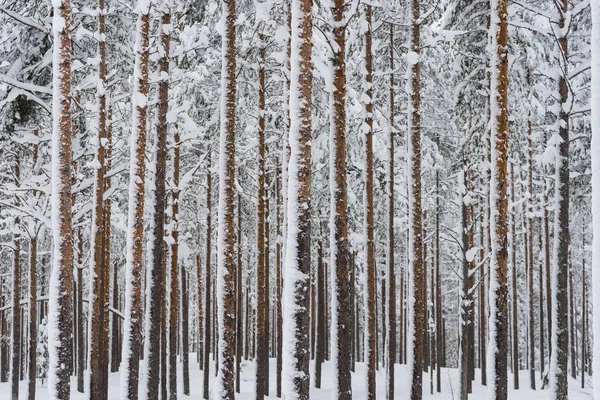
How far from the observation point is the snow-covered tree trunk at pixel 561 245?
13359 millimetres

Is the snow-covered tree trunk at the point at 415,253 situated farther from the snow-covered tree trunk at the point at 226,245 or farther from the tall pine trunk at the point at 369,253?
the snow-covered tree trunk at the point at 226,245

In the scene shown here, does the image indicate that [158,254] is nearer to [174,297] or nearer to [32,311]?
[174,297]

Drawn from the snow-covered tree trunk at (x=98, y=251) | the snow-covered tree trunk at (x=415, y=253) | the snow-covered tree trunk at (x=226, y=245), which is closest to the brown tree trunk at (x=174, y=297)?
the snow-covered tree trunk at (x=98, y=251)

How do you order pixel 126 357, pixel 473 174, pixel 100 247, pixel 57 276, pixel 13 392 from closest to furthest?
pixel 57 276 → pixel 126 357 → pixel 100 247 → pixel 13 392 → pixel 473 174

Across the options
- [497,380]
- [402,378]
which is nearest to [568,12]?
[497,380]

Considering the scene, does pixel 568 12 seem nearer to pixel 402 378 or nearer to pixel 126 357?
pixel 126 357

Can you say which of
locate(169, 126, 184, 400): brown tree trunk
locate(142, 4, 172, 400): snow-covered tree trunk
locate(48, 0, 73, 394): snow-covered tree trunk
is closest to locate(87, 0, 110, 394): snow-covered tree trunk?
locate(142, 4, 172, 400): snow-covered tree trunk

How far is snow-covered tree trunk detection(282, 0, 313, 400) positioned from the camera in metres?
8.52

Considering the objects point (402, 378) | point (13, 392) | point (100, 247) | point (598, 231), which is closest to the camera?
point (598, 231)

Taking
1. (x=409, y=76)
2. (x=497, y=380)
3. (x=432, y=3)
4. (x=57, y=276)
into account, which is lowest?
(x=497, y=380)

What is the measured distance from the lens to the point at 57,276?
31.6 ft

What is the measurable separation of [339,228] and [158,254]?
457 cm

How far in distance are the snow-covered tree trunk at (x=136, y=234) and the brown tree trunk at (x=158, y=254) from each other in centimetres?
40

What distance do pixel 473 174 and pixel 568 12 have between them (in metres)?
12.5
